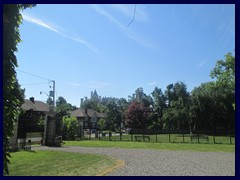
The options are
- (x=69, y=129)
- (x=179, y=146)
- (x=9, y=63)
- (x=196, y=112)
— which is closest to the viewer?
(x=9, y=63)

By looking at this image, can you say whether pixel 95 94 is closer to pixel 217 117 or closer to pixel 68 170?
pixel 217 117

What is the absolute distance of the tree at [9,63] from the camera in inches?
217

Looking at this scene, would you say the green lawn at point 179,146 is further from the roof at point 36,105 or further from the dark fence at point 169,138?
the roof at point 36,105

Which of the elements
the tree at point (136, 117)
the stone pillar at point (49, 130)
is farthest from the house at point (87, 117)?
the stone pillar at point (49, 130)

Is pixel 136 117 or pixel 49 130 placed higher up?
pixel 136 117

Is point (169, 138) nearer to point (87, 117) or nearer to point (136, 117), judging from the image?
point (136, 117)

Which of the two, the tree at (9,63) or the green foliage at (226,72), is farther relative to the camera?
the green foliage at (226,72)

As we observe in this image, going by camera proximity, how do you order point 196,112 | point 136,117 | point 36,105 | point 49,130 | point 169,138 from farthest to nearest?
point 36,105
point 136,117
point 196,112
point 169,138
point 49,130

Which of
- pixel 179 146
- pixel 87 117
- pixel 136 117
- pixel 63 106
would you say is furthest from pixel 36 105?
pixel 179 146

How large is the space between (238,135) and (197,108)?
4819 centimetres

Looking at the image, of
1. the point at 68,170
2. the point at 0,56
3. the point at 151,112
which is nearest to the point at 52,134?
the point at 68,170

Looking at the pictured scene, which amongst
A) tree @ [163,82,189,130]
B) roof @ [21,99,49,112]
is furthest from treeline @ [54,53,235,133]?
roof @ [21,99,49,112]

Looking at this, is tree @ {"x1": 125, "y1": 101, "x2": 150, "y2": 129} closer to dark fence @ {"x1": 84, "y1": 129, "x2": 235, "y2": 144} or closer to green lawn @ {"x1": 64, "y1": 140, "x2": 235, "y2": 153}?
dark fence @ {"x1": 84, "y1": 129, "x2": 235, "y2": 144}

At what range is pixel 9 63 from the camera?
5.66 metres
